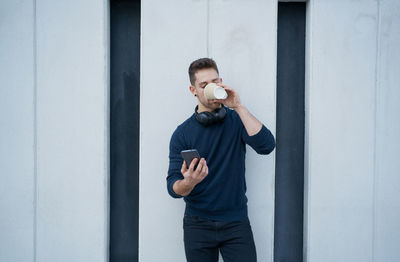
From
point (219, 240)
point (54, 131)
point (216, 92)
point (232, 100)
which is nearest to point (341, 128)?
point (232, 100)

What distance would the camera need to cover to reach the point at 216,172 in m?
1.94

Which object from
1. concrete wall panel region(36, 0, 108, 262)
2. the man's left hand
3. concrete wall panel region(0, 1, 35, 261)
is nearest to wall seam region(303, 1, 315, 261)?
the man's left hand

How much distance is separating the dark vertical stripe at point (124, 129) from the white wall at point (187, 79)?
205 millimetres

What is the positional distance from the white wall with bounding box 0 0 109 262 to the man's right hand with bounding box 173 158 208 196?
0.89 meters

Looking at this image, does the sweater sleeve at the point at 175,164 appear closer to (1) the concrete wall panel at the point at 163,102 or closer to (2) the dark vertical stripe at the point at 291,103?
(1) the concrete wall panel at the point at 163,102

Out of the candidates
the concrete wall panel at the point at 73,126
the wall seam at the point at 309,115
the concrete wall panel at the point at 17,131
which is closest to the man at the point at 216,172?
the wall seam at the point at 309,115

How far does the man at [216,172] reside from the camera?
1.85m

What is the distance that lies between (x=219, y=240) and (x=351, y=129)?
135 centimetres

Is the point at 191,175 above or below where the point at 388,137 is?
below

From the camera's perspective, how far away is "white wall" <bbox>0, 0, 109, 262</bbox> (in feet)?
7.73

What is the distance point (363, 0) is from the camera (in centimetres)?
230

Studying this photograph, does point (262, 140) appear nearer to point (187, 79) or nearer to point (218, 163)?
point (218, 163)

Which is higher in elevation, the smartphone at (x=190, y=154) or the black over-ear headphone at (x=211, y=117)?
the black over-ear headphone at (x=211, y=117)

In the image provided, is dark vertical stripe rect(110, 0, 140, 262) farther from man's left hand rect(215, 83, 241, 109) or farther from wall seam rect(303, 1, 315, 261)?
wall seam rect(303, 1, 315, 261)
